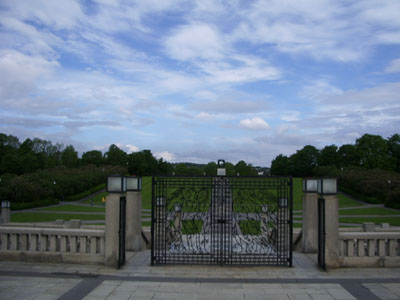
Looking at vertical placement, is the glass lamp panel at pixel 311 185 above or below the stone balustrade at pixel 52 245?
above

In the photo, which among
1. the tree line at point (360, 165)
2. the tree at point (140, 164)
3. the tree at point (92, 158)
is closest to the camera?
the tree line at point (360, 165)

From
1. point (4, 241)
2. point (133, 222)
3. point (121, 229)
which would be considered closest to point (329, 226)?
point (121, 229)

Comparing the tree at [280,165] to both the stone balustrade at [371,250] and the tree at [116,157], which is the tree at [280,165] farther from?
the stone balustrade at [371,250]

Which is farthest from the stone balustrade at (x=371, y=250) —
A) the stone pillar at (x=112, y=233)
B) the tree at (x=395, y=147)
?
the tree at (x=395, y=147)

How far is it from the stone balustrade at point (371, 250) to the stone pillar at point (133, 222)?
6.40 metres

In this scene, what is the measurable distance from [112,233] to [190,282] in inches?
104

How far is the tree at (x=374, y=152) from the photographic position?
2857 inches

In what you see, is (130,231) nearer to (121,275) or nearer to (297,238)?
(121,275)

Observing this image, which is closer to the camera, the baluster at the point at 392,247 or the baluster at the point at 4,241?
the baluster at the point at 392,247

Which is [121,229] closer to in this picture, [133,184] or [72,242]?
[72,242]

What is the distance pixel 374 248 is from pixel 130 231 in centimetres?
757

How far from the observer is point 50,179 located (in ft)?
162

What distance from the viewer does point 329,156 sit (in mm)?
91188

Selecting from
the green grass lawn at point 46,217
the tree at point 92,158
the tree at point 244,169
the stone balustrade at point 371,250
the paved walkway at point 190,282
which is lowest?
the green grass lawn at point 46,217
